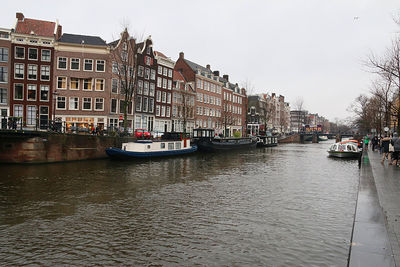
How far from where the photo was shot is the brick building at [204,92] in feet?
214

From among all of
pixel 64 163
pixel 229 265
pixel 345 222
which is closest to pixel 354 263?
Answer: pixel 229 265

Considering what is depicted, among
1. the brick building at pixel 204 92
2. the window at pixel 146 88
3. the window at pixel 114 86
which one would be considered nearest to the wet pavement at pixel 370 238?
the window at pixel 114 86

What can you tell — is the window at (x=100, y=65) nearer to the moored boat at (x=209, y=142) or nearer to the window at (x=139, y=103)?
the window at (x=139, y=103)

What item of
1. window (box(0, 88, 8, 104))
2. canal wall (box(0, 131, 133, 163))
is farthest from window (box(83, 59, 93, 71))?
canal wall (box(0, 131, 133, 163))

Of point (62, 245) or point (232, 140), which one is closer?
point (62, 245)

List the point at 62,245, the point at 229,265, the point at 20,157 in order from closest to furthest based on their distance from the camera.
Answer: the point at 229,265
the point at 62,245
the point at 20,157

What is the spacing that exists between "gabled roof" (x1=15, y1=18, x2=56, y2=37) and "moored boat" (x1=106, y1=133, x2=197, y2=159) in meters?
22.2

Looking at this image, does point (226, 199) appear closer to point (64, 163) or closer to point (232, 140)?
point (64, 163)

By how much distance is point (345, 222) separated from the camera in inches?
396

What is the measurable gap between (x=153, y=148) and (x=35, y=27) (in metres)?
25.9

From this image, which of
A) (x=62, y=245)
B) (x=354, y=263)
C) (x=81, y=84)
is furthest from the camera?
(x=81, y=84)

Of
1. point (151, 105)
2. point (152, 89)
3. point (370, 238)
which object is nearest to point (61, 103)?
point (151, 105)

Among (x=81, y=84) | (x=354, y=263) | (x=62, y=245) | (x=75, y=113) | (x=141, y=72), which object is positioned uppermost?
(x=141, y=72)

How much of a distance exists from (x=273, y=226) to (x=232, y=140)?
127 feet
